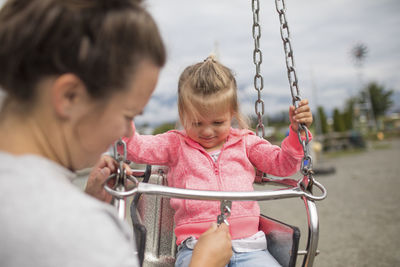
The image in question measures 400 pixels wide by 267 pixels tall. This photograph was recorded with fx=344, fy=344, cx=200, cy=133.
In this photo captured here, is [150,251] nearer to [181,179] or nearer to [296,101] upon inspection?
[181,179]

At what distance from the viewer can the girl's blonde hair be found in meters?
1.17

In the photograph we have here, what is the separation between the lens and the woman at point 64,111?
485 mm

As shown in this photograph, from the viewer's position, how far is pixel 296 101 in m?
1.05

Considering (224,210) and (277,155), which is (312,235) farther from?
(277,155)

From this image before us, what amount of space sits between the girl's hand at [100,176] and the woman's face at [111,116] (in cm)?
27

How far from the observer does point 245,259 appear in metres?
1.03

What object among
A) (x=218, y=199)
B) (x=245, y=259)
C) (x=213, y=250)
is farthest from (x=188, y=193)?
(x=245, y=259)

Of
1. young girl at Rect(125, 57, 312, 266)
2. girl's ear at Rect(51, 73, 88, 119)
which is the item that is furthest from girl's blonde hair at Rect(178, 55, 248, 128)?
girl's ear at Rect(51, 73, 88, 119)

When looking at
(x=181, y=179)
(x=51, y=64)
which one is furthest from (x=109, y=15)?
(x=181, y=179)

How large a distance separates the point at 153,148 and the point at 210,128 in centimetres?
22

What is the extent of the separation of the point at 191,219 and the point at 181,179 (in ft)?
0.54

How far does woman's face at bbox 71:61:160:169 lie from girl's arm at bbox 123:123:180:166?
55 centimetres

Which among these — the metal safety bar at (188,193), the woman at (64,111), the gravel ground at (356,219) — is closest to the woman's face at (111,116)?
the woman at (64,111)

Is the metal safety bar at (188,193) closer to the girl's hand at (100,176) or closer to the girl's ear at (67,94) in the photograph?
the girl's hand at (100,176)
